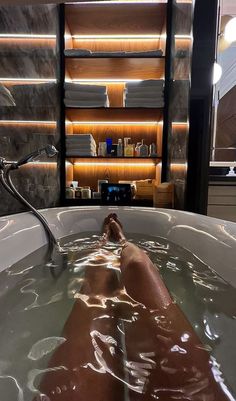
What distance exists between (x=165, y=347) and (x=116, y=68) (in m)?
2.73

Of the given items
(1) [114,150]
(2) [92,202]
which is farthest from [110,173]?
(2) [92,202]

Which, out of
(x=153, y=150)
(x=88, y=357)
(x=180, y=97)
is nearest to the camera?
(x=88, y=357)

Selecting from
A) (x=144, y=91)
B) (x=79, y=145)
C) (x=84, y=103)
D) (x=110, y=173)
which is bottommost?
(x=110, y=173)

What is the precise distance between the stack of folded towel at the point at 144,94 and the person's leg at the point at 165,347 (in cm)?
211

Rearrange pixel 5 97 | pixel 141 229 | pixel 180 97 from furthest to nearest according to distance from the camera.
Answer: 1. pixel 180 97
2. pixel 141 229
3. pixel 5 97

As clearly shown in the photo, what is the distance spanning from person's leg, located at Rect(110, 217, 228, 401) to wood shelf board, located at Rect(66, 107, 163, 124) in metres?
2.15

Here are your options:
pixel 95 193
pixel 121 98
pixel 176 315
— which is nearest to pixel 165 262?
pixel 176 315

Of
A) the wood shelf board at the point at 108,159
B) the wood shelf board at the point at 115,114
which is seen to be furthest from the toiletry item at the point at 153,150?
the wood shelf board at the point at 115,114

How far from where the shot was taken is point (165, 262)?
129cm

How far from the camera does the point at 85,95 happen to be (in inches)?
108

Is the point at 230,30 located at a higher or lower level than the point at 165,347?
higher

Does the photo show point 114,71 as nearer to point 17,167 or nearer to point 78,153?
point 78,153

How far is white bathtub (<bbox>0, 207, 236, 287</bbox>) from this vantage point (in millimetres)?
1165

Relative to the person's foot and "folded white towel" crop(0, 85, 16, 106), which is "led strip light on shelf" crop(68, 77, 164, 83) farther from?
the person's foot
